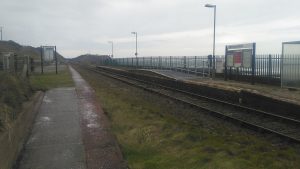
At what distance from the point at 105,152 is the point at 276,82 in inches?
694

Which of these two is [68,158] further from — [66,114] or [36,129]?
[66,114]

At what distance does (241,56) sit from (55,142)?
19.7m

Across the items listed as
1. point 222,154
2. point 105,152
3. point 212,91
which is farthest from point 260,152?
point 212,91

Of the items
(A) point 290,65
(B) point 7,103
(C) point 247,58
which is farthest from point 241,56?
(B) point 7,103

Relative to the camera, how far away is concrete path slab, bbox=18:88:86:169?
7.44m

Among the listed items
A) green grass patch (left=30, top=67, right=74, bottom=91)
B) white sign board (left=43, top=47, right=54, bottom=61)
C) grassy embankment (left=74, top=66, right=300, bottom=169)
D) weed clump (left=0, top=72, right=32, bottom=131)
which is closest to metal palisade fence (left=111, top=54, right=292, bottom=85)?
green grass patch (left=30, top=67, right=74, bottom=91)

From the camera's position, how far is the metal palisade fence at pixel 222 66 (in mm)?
24281

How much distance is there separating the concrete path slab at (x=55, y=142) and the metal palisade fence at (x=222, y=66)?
44.3 feet

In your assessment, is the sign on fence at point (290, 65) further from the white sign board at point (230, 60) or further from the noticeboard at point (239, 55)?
the white sign board at point (230, 60)

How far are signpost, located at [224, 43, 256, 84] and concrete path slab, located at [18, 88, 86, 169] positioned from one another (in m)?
14.8

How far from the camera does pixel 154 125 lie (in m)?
11.6

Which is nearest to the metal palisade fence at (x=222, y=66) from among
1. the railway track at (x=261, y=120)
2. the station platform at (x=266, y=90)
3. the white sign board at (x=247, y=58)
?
the white sign board at (x=247, y=58)

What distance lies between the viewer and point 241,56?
26844 mm

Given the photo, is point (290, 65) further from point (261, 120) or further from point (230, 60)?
point (261, 120)
